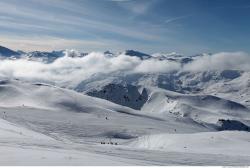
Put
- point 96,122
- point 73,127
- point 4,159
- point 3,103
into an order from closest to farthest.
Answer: point 4,159, point 73,127, point 96,122, point 3,103

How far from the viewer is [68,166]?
60.1ft

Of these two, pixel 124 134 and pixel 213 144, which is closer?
pixel 213 144

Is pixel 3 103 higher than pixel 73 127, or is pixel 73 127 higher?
pixel 3 103

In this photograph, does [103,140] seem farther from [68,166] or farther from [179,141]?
[68,166]

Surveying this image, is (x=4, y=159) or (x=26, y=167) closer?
(x=26, y=167)

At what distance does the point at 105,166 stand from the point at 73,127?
317 ft

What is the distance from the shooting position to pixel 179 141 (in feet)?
198

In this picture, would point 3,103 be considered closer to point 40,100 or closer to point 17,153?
point 40,100

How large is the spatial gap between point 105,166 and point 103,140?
85906 millimetres

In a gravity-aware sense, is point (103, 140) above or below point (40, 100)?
below

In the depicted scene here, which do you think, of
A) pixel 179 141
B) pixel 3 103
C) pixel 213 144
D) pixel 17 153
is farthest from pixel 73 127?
pixel 17 153

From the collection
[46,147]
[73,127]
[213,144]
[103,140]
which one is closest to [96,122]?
[73,127]

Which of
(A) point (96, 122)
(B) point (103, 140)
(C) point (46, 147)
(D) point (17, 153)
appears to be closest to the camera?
(D) point (17, 153)

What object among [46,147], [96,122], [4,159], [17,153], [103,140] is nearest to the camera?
[4,159]
